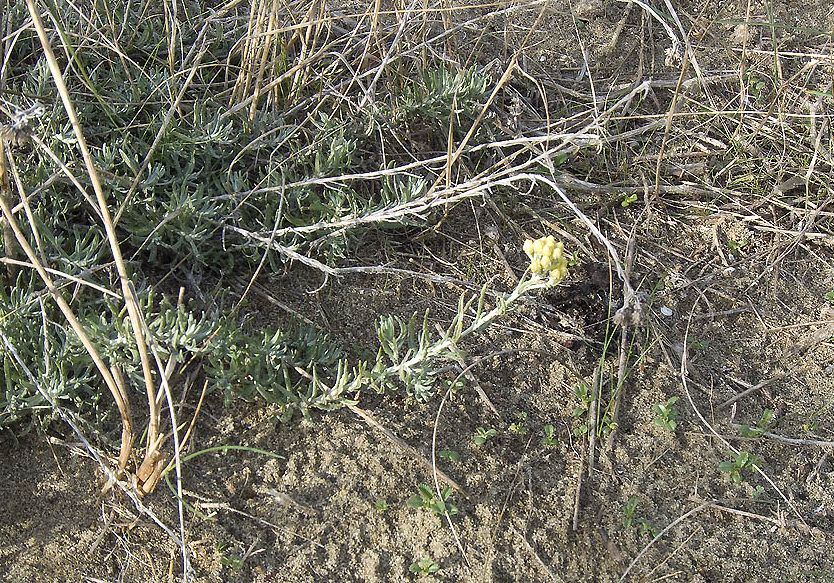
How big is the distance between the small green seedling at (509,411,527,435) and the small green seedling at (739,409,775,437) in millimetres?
513

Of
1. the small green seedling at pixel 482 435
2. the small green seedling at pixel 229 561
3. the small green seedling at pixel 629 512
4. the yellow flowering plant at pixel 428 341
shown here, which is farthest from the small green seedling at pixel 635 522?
the small green seedling at pixel 229 561

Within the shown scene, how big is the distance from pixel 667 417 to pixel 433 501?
596 mm

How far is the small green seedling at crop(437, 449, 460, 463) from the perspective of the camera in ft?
5.96

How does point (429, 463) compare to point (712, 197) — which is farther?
point (712, 197)

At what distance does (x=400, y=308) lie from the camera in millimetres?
2115

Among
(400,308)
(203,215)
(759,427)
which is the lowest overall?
(759,427)

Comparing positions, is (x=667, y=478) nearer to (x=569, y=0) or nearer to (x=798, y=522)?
(x=798, y=522)

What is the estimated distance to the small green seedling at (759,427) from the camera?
6.37ft

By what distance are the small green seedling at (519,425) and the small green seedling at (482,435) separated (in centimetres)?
5

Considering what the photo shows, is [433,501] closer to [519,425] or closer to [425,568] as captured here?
[425,568]

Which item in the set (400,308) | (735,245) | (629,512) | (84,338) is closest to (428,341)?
(400,308)

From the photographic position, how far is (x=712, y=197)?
96.7 inches

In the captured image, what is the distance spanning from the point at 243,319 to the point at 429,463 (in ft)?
1.76

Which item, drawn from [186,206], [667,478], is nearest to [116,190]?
[186,206]
